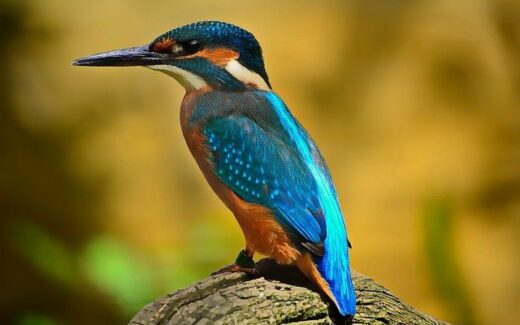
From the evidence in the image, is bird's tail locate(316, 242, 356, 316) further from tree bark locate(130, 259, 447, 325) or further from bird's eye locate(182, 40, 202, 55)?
bird's eye locate(182, 40, 202, 55)

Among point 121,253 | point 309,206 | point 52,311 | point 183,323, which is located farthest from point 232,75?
point 52,311

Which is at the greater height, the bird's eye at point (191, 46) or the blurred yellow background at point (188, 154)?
the blurred yellow background at point (188, 154)

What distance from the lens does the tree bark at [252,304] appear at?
180 cm

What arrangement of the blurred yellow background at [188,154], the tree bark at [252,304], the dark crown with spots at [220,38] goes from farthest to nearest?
the blurred yellow background at [188,154]
the dark crown with spots at [220,38]
the tree bark at [252,304]

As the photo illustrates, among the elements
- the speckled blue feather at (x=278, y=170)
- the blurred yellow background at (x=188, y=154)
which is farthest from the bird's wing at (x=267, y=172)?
the blurred yellow background at (x=188, y=154)

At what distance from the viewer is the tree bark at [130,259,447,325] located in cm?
180

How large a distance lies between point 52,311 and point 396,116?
5.13 feet

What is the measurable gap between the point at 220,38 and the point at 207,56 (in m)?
0.05

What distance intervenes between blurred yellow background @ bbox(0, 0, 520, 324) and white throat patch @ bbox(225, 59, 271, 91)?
4.59ft

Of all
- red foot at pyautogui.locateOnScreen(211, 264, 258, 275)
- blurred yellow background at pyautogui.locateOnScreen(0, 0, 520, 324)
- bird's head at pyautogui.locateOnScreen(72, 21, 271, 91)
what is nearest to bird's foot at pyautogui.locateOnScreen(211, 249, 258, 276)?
red foot at pyautogui.locateOnScreen(211, 264, 258, 275)

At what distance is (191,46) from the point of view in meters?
1.92

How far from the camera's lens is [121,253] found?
3.29m

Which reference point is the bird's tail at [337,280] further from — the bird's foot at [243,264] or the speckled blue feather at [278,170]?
the bird's foot at [243,264]

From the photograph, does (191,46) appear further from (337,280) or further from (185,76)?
(337,280)
